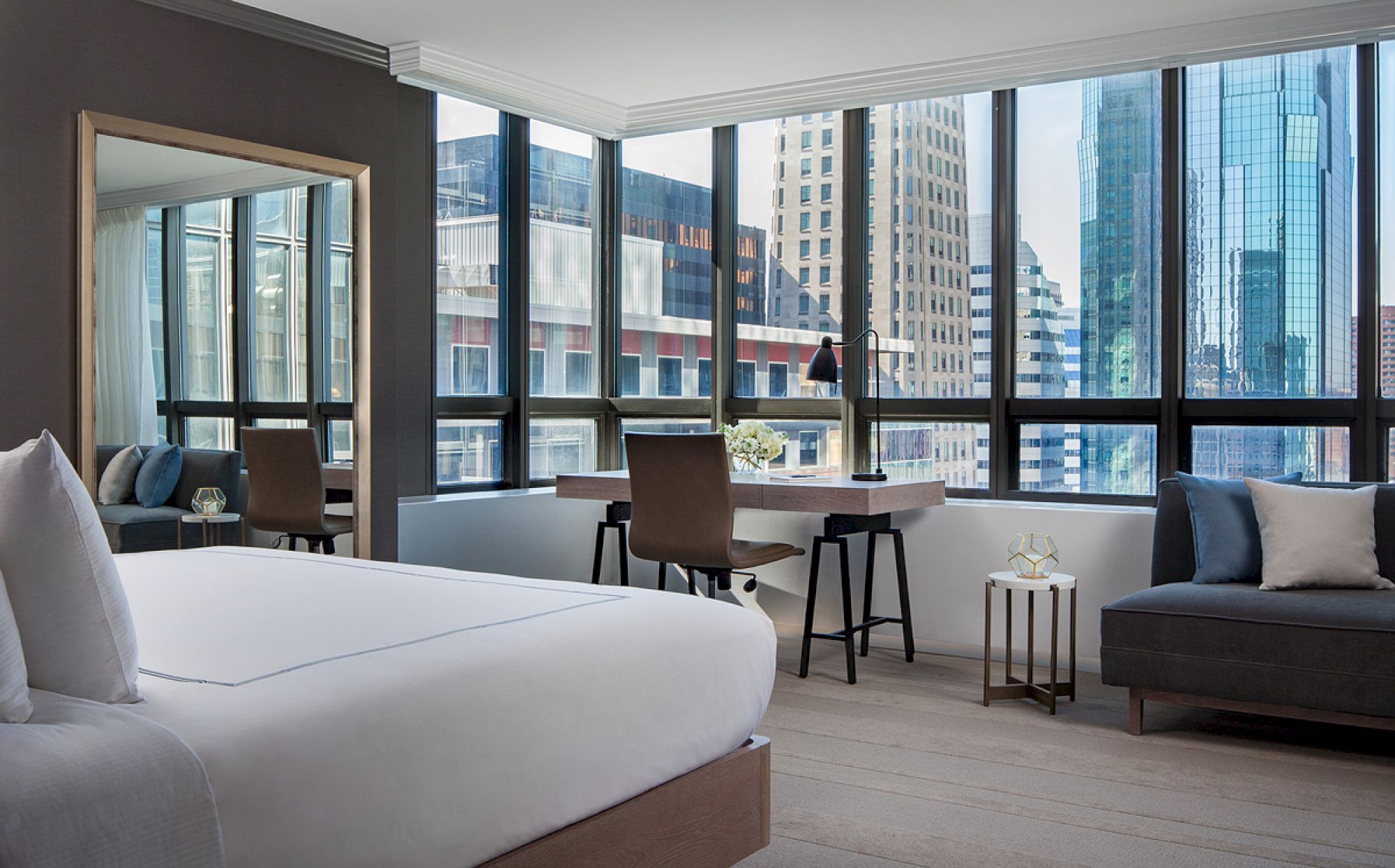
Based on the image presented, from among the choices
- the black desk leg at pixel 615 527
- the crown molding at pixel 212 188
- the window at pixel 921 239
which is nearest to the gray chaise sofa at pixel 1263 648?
the window at pixel 921 239

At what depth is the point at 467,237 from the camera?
519 cm

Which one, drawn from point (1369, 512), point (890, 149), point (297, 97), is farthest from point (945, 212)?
point (297, 97)

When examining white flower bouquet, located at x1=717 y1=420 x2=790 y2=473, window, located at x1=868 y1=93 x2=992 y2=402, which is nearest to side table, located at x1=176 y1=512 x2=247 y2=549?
white flower bouquet, located at x1=717 y1=420 x2=790 y2=473

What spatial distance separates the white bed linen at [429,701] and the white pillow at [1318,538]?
2.08m

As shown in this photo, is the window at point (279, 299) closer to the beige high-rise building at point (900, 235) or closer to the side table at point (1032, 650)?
the beige high-rise building at point (900, 235)

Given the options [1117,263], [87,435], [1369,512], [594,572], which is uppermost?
[1117,263]

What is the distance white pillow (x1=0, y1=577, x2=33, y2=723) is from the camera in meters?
1.36

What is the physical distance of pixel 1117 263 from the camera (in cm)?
468

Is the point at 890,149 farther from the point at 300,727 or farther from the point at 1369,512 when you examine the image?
the point at 300,727

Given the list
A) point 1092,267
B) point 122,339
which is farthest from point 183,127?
point 1092,267

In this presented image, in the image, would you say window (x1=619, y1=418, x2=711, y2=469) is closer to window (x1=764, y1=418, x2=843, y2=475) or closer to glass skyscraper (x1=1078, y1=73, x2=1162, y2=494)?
window (x1=764, y1=418, x2=843, y2=475)

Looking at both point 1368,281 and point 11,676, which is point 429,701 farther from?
point 1368,281

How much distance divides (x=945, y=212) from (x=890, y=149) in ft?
1.29

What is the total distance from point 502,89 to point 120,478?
2388mm
